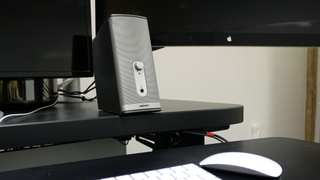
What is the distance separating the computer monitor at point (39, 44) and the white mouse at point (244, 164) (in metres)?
0.34

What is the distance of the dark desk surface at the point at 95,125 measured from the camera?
0.30 meters

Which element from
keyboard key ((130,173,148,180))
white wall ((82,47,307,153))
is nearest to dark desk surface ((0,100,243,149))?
keyboard key ((130,173,148,180))

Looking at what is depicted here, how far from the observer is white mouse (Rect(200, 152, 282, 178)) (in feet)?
0.91

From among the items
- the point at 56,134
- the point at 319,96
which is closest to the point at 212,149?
the point at 56,134

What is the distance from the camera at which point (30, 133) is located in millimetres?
305

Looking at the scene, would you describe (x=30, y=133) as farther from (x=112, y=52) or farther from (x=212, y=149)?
(x=212, y=149)

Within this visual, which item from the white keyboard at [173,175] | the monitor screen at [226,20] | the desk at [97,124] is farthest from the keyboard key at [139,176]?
the monitor screen at [226,20]

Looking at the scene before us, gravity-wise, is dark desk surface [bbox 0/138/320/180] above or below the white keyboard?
below

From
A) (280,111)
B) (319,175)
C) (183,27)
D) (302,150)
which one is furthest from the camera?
(280,111)

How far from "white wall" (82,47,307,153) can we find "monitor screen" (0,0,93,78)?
1.99 feet

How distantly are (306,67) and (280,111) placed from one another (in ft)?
1.57

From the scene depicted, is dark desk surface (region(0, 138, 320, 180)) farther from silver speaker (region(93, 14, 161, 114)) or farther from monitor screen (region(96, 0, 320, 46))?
monitor screen (region(96, 0, 320, 46))

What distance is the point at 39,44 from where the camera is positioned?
462mm

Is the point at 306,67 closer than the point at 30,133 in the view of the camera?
No
